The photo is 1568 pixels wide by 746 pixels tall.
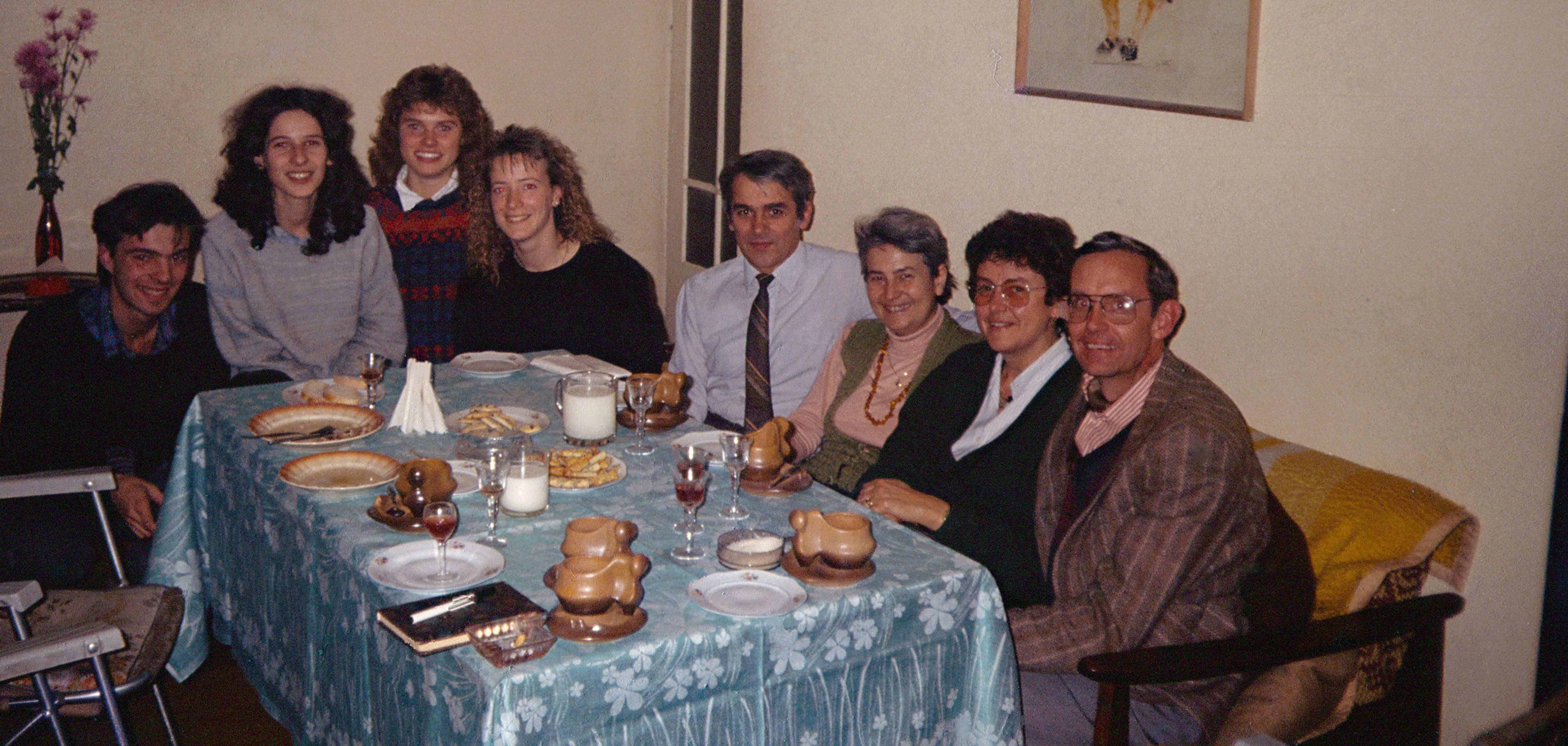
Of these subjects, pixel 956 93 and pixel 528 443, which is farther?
pixel 956 93

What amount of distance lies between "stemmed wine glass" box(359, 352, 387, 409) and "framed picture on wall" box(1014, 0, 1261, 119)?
176 cm

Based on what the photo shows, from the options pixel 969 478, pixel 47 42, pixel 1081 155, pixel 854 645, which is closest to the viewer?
pixel 854 645

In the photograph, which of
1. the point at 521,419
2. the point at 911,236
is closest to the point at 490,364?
the point at 521,419

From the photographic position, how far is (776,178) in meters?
3.14

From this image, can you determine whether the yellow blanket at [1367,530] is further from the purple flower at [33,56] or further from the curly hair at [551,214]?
the purple flower at [33,56]

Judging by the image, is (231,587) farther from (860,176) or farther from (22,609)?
(860,176)

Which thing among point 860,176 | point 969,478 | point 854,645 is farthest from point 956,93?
point 854,645

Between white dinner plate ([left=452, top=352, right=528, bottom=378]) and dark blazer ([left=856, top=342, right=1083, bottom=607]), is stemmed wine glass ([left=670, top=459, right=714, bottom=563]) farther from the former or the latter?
white dinner plate ([left=452, top=352, right=528, bottom=378])

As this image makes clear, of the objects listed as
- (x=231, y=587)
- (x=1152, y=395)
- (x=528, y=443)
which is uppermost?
(x=1152, y=395)

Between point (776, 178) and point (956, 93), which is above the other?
point (956, 93)

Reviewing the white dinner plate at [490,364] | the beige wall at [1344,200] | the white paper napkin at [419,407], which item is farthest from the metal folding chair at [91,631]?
the beige wall at [1344,200]

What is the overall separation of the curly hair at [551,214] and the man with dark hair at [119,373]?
75cm

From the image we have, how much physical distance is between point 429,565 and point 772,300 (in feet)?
5.21

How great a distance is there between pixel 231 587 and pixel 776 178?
1630 millimetres
